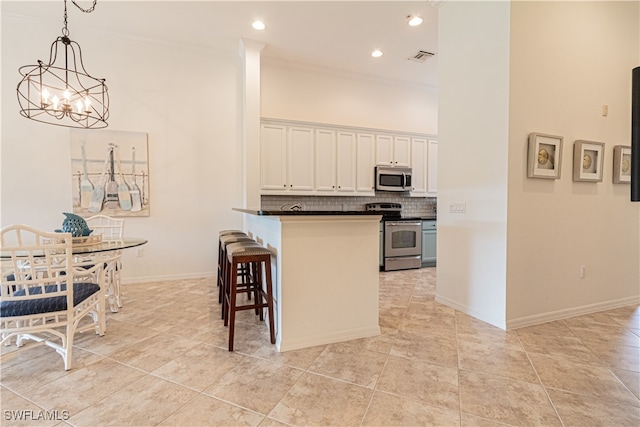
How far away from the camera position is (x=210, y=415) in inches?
59.4

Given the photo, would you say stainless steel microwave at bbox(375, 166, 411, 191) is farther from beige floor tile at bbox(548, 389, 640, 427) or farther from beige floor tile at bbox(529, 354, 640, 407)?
beige floor tile at bbox(548, 389, 640, 427)

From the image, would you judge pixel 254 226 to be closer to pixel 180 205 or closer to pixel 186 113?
pixel 180 205

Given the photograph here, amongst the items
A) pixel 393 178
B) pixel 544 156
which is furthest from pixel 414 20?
pixel 393 178

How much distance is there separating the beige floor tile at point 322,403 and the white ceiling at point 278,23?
3.74 m

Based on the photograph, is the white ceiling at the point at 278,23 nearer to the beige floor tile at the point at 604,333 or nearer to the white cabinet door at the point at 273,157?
the white cabinet door at the point at 273,157

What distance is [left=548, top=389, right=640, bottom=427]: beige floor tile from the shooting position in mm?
1469

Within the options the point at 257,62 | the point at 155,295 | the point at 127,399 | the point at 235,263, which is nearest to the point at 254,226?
the point at 235,263

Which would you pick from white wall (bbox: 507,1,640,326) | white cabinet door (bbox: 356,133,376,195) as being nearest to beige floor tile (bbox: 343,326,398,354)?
white wall (bbox: 507,1,640,326)

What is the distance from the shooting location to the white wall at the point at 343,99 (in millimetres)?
4844

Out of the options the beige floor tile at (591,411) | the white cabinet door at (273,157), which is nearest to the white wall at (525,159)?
the beige floor tile at (591,411)

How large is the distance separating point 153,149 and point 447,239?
402cm

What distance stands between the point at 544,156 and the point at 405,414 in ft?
8.21

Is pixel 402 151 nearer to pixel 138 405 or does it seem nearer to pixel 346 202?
pixel 346 202

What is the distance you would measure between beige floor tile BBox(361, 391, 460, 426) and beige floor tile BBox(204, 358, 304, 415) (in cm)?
51
